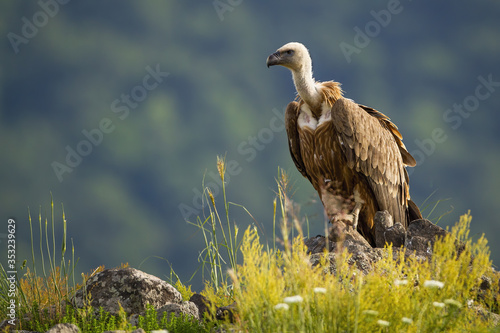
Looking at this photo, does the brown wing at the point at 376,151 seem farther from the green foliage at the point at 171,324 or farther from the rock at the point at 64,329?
the rock at the point at 64,329

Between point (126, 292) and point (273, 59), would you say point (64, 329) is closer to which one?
point (126, 292)

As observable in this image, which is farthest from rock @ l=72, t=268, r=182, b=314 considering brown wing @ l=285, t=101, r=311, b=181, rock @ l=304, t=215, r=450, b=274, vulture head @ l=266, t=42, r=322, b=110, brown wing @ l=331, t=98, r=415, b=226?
vulture head @ l=266, t=42, r=322, b=110

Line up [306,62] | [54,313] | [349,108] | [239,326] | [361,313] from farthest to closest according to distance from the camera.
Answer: [306,62] → [349,108] → [54,313] → [239,326] → [361,313]

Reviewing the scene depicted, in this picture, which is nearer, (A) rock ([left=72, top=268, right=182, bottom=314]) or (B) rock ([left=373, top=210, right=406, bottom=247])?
(A) rock ([left=72, top=268, right=182, bottom=314])

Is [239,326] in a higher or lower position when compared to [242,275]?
lower

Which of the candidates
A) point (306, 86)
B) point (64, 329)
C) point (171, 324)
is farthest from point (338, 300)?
point (306, 86)

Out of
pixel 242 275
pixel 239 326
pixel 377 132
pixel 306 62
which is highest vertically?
pixel 306 62

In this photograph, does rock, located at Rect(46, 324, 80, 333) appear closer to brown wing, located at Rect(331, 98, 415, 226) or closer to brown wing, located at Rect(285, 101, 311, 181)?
brown wing, located at Rect(331, 98, 415, 226)

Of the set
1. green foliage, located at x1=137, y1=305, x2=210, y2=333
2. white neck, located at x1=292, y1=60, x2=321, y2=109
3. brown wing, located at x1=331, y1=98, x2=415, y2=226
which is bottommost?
green foliage, located at x1=137, y1=305, x2=210, y2=333

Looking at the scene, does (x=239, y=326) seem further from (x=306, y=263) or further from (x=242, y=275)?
(x=306, y=263)

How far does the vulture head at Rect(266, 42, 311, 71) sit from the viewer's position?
26.9 ft

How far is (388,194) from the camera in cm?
818

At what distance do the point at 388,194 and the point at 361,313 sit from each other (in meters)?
5.29

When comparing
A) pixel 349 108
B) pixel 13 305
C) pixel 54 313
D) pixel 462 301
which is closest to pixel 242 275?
pixel 462 301
